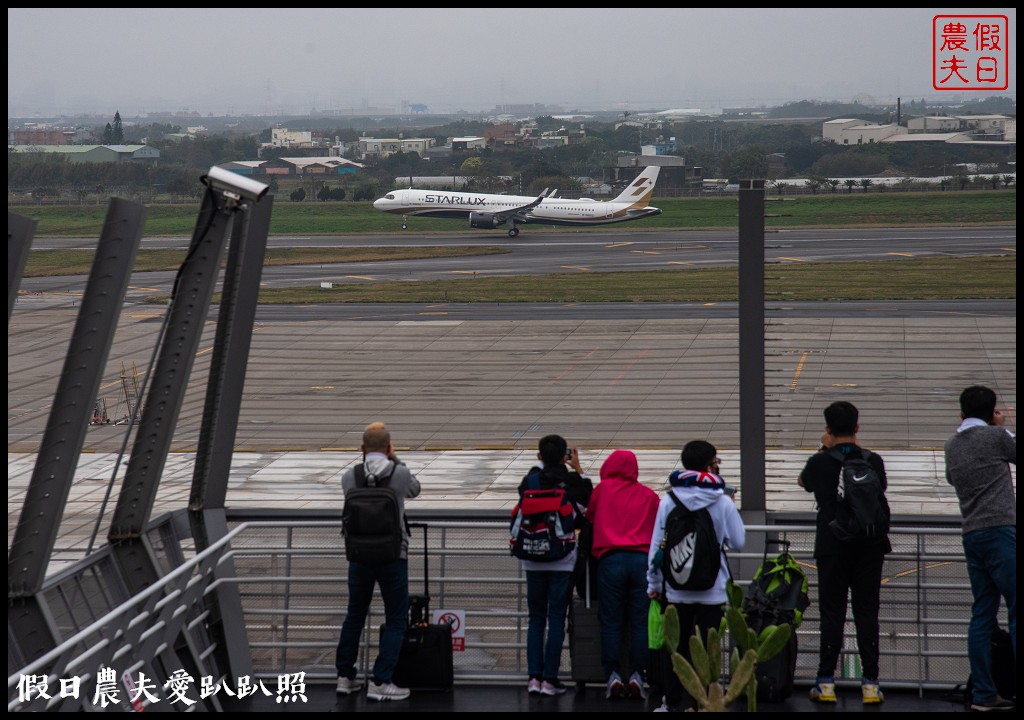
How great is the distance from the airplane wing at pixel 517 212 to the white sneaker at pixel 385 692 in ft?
214

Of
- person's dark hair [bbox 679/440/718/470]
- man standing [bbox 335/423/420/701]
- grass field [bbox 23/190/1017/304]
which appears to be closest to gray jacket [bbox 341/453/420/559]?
man standing [bbox 335/423/420/701]

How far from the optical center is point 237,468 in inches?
667

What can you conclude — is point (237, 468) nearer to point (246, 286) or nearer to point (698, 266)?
point (246, 286)

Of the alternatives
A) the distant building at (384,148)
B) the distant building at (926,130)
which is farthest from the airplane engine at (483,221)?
the distant building at (926,130)

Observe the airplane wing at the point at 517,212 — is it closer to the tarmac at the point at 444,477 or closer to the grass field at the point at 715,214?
the grass field at the point at 715,214

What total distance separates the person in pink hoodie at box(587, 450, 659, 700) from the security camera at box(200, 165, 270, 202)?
2.32m

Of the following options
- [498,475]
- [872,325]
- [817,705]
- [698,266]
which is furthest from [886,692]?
[698,266]

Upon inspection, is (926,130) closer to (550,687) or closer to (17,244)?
(550,687)

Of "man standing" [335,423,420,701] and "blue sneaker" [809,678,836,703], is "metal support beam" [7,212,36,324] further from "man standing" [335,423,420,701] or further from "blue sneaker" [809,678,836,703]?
"blue sneaker" [809,678,836,703]

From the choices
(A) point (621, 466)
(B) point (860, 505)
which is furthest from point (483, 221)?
(B) point (860, 505)

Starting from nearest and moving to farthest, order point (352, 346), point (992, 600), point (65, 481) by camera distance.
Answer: point (65, 481), point (992, 600), point (352, 346)

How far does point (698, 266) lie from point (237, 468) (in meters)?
31.1

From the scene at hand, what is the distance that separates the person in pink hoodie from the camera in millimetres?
5586

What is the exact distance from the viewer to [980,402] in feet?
17.3
